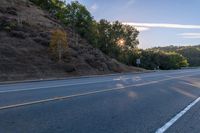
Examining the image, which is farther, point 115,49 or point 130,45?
point 130,45

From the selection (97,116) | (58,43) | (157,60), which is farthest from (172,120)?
(157,60)

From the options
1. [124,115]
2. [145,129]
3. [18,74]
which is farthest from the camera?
[18,74]

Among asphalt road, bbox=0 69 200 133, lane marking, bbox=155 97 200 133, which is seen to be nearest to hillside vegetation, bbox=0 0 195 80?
asphalt road, bbox=0 69 200 133

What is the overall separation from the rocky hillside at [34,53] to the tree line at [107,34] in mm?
8452

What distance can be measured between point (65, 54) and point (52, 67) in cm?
Result: 698

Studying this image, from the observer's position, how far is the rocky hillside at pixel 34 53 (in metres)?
39.2

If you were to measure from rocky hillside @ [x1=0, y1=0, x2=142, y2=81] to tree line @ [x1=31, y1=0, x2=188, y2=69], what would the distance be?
8452mm

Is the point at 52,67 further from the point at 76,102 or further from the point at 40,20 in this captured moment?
the point at 76,102

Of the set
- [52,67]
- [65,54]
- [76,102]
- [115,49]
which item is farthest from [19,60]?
[115,49]

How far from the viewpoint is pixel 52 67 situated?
43312 millimetres

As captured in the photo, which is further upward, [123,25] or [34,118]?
[123,25]

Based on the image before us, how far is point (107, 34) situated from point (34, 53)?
3910 cm

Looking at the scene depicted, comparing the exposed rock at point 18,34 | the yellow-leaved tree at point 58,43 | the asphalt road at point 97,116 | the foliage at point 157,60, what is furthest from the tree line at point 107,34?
the asphalt road at point 97,116

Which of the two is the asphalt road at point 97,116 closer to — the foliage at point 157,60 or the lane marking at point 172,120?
the lane marking at point 172,120
